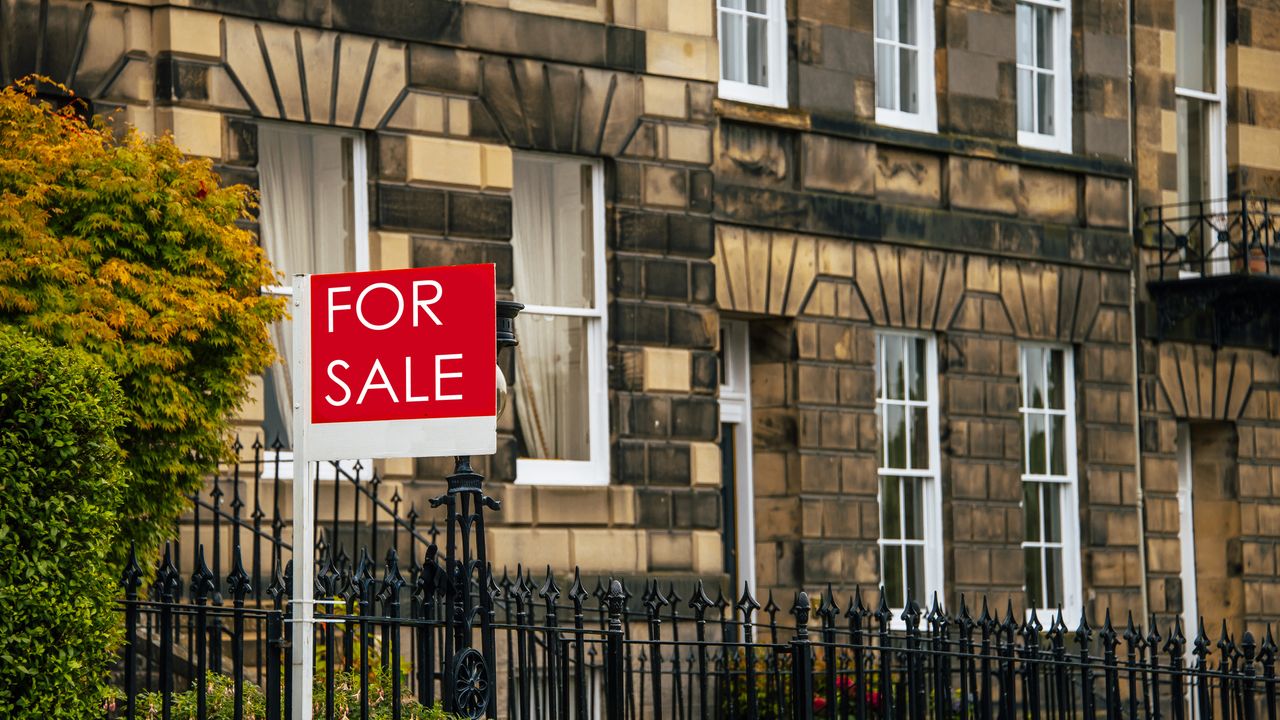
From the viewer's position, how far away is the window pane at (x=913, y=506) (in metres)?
20.6

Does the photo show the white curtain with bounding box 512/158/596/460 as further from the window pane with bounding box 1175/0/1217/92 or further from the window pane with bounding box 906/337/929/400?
the window pane with bounding box 1175/0/1217/92

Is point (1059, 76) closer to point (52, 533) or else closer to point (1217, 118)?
point (1217, 118)

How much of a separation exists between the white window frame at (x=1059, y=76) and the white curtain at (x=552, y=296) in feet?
20.2

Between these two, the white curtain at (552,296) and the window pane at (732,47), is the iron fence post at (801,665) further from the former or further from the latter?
the window pane at (732,47)

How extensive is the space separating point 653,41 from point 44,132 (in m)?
6.22

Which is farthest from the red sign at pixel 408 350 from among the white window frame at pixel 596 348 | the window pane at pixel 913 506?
the window pane at pixel 913 506

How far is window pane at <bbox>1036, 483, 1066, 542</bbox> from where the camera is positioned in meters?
21.8

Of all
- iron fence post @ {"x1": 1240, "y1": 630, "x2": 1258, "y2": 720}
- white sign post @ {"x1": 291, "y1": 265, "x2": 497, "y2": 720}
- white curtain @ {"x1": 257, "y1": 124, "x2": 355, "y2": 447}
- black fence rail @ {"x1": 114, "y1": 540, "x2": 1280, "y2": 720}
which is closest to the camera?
white sign post @ {"x1": 291, "y1": 265, "x2": 497, "y2": 720}

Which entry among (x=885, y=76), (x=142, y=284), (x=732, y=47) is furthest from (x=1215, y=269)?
(x=142, y=284)

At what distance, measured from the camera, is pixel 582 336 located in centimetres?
1750

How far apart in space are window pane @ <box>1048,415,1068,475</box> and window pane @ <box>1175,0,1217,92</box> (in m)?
4.13

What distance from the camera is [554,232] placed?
57.6 feet

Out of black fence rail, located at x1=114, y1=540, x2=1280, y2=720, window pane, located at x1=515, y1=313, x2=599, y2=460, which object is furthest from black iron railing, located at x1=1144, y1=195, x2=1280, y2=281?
window pane, located at x1=515, y1=313, x2=599, y2=460

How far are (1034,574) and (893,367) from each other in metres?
2.56
